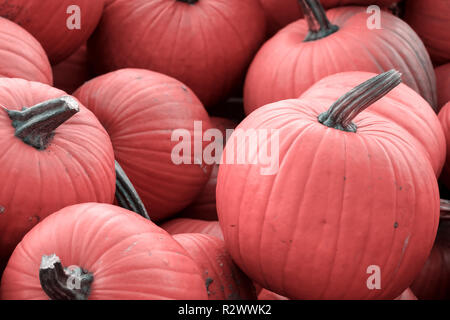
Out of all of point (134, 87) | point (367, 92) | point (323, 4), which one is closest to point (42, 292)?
point (367, 92)

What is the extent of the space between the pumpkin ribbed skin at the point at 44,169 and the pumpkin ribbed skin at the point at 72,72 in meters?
0.82

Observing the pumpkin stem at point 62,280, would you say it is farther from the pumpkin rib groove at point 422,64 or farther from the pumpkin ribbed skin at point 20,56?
the pumpkin rib groove at point 422,64

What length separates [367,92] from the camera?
1.28m

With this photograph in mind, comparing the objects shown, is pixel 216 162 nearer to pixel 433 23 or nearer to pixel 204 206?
pixel 204 206

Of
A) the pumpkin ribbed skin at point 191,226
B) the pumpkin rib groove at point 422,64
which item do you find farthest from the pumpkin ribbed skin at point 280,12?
the pumpkin ribbed skin at point 191,226

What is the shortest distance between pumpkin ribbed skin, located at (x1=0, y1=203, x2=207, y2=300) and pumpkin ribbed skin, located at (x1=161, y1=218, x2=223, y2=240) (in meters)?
0.65

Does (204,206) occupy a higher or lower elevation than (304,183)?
lower

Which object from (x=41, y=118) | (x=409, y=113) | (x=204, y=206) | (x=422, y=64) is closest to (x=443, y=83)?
(x=422, y=64)

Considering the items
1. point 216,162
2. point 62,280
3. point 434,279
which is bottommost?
point 434,279

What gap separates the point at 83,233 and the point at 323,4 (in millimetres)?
1464

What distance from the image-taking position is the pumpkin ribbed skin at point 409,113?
1.52 metres

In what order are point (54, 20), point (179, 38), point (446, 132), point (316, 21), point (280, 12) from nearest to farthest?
point (446, 132) < point (54, 20) < point (316, 21) < point (179, 38) < point (280, 12)

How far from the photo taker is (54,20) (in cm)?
187

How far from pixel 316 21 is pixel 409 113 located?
0.59m
